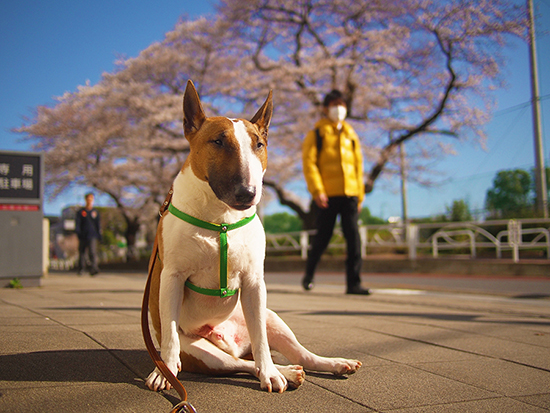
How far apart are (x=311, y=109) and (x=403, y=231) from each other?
6.68m

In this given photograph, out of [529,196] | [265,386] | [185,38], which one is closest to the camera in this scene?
[265,386]

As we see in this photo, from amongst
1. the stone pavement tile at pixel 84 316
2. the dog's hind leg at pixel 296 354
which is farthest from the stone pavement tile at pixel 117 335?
the dog's hind leg at pixel 296 354

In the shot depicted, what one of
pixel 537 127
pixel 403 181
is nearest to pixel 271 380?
pixel 537 127

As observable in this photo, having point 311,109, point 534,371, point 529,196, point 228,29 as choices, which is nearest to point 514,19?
point 529,196

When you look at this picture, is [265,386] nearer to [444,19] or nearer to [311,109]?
[444,19]

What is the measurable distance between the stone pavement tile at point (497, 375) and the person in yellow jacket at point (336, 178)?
330 centimetres

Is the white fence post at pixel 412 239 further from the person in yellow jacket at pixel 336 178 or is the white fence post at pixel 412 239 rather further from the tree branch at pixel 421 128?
the person in yellow jacket at pixel 336 178

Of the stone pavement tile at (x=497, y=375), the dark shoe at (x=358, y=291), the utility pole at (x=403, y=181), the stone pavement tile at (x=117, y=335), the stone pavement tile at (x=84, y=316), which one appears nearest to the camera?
the stone pavement tile at (x=497, y=375)

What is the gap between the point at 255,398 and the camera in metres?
1.78

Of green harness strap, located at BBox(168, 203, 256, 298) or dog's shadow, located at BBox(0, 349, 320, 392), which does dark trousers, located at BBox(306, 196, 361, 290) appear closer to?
dog's shadow, located at BBox(0, 349, 320, 392)

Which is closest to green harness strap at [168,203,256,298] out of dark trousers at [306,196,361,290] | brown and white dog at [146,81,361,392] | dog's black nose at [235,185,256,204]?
brown and white dog at [146,81,361,392]

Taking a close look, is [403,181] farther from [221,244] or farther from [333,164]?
[221,244]

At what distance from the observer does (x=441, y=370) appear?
2.38 m

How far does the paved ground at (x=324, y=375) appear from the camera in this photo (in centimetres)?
173
